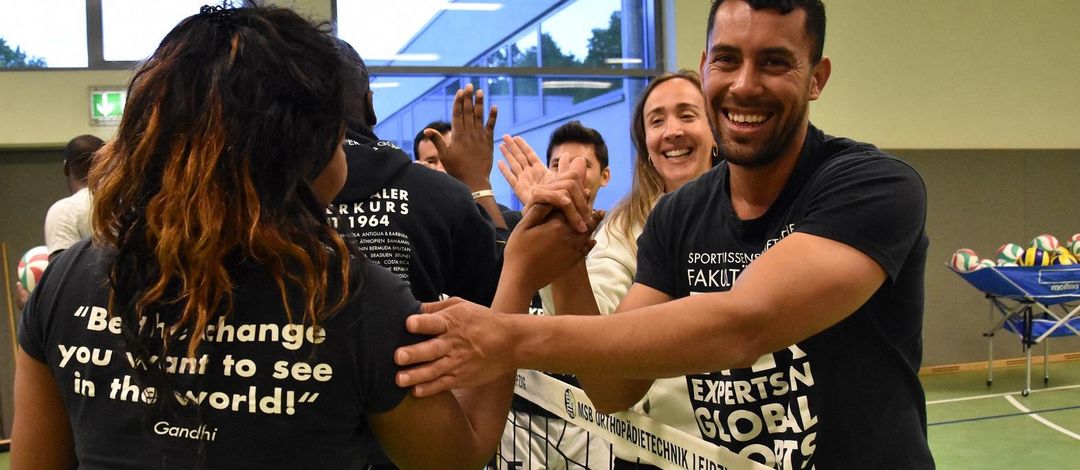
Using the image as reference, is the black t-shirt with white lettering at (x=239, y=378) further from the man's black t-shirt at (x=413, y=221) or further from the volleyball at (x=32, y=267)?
the volleyball at (x=32, y=267)

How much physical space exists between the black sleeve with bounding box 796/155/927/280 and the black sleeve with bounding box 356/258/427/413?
69cm

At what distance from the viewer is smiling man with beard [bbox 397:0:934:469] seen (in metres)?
1.36

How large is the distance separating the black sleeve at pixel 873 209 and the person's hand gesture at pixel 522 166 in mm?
679

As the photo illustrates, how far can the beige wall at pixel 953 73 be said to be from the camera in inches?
323

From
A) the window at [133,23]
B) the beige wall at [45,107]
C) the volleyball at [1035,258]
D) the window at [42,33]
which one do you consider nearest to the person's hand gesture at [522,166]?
the beige wall at [45,107]

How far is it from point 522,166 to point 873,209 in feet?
2.84

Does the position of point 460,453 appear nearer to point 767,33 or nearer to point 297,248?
point 297,248

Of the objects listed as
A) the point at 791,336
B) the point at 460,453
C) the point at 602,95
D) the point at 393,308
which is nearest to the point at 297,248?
the point at 393,308

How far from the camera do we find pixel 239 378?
1.08 meters

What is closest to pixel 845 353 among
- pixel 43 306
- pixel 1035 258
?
pixel 43 306

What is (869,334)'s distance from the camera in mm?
1520

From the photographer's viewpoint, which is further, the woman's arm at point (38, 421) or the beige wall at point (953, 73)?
the beige wall at point (953, 73)

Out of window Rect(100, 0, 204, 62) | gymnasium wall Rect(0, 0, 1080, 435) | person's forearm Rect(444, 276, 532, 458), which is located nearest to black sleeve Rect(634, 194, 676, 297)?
person's forearm Rect(444, 276, 532, 458)

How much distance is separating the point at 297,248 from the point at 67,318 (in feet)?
1.09
